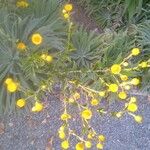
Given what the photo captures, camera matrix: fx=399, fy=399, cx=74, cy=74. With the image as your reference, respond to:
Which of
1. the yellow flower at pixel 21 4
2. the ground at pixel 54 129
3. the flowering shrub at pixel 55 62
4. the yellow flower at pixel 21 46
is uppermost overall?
the yellow flower at pixel 21 4

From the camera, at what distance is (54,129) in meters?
2.09

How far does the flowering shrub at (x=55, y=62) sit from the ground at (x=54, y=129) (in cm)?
34

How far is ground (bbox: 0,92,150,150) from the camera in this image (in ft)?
6.81

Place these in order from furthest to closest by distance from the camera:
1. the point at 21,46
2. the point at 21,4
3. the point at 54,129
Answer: the point at 54,129 < the point at 21,4 < the point at 21,46

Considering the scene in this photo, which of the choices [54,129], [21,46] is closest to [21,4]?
[21,46]

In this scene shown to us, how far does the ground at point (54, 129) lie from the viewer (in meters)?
2.07

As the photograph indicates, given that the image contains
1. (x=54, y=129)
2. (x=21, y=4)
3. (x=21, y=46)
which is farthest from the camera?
(x=54, y=129)

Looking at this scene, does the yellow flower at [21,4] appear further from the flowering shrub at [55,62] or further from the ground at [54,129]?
the ground at [54,129]

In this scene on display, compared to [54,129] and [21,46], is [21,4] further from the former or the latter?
[54,129]

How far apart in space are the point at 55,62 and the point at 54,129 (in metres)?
0.62

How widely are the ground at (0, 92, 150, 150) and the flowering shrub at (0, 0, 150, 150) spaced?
0.34 meters

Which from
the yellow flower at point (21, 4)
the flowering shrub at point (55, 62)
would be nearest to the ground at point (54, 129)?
the flowering shrub at point (55, 62)

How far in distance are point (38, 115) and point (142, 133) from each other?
1.84 ft

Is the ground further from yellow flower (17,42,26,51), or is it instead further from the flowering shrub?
yellow flower (17,42,26,51)
